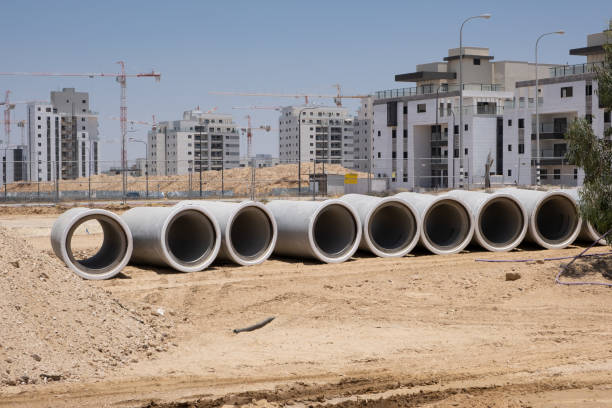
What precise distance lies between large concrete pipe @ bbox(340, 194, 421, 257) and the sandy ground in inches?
47.0

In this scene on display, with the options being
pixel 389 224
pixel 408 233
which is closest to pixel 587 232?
pixel 408 233

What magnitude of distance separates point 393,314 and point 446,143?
2572 inches

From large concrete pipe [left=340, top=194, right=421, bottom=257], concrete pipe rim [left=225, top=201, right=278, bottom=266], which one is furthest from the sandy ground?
large concrete pipe [left=340, top=194, right=421, bottom=257]

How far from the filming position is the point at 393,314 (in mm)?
12953

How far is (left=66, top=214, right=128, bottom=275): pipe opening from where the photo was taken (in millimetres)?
16234

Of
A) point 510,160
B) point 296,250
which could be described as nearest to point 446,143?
point 510,160

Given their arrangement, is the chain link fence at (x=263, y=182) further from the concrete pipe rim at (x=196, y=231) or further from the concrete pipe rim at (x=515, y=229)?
the concrete pipe rim at (x=196, y=231)

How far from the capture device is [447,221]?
2198 centimetres

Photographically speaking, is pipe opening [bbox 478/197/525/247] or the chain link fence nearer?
pipe opening [bbox 478/197/525/247]

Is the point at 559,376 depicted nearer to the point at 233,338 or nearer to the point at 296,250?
the point at 233,338

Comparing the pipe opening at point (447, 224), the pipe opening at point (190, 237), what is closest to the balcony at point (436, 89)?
the pipe opening at point (447, 224)

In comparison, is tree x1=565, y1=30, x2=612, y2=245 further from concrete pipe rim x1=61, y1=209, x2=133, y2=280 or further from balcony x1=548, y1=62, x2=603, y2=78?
balcony x1=548, y1=62, x2=603, y2=78

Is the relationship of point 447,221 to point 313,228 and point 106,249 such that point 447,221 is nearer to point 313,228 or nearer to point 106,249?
point 313,228

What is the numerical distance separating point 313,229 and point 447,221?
16.7 ft
